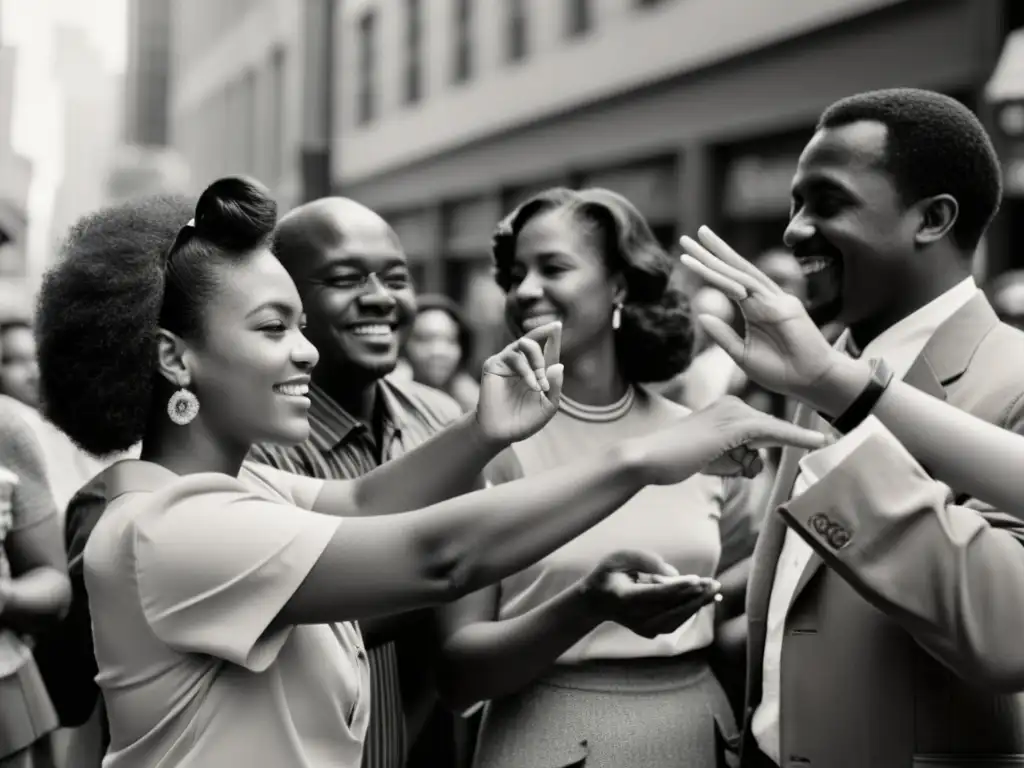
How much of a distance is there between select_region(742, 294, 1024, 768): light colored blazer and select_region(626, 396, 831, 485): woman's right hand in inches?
4.2

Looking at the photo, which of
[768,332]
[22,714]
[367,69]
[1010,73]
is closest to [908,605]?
[768,332]

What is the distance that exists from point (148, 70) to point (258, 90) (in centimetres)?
3308

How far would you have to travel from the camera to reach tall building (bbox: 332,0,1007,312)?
485 inches

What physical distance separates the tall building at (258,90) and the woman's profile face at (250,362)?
15833mm

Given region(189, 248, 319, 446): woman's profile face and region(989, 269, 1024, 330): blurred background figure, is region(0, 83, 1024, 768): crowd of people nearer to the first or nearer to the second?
region(189, 248, 319, 446): woman's profile face

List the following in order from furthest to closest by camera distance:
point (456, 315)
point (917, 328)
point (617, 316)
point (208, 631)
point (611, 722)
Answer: point (456, 315) < point (617, 316) < point (611, 722) < point (917, 328) < point (208, 631)

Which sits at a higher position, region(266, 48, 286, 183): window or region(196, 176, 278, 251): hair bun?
region(196, 176, 278, 251): hair bun

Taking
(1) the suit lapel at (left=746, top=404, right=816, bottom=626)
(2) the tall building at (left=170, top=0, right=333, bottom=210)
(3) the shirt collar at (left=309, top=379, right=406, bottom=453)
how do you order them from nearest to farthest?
(1) the suit lapel at (left=746, top=404, right=816, bottom=626) → (3) the shirt collar at (left=309, top=379, right=406, bottom=453) → (2) the tall building at (left=170, top=0, right=333, bottom=210)

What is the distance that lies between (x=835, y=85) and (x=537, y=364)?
36.0 feet

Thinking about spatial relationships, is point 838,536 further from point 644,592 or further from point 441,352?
point 441,352

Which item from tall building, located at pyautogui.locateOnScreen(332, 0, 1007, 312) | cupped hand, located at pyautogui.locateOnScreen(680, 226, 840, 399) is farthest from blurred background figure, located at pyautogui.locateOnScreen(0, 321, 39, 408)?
tall building, located at pyautogui.locateOnScreen(332, 0, 1007, 312)

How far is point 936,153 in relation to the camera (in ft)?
8.96

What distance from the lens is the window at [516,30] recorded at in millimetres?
19927

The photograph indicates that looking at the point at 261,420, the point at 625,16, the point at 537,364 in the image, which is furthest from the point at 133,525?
the point at 625,16
